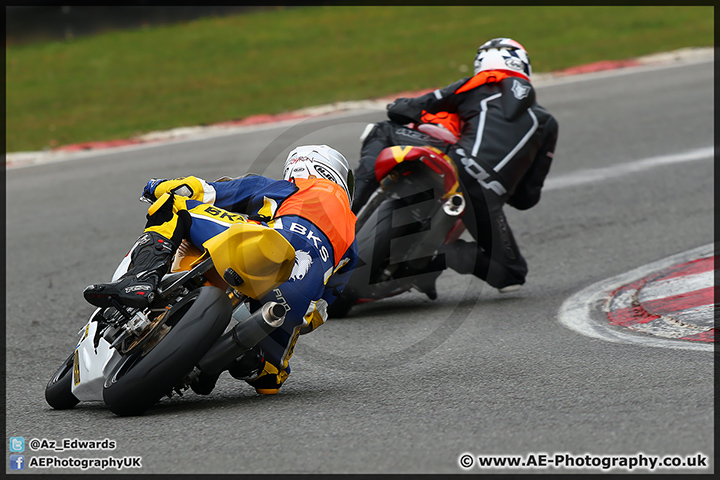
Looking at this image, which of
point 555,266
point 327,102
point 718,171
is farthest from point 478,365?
point 327,102

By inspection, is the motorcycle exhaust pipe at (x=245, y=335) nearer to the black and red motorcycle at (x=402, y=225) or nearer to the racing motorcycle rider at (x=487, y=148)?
the black and red motorcycle at (x=402, y=225)

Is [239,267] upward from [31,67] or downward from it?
upward

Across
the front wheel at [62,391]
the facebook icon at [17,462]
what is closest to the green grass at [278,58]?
the front wheel at [62,391]

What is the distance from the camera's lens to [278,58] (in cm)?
1814

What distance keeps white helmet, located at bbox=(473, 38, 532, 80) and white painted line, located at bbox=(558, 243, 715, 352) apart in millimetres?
1592

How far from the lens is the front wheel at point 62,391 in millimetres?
4266

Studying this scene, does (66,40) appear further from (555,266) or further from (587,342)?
(587,342)

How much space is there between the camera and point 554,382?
4.19 metres

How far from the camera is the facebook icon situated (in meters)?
3.40

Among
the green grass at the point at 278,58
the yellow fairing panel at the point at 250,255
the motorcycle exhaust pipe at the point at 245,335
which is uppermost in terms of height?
the yellow fairing panel at the point at 250,255

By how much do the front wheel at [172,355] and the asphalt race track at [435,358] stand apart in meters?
0.14

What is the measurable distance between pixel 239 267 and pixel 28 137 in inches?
437

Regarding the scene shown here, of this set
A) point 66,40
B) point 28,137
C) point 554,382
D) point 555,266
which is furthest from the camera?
point 66,40

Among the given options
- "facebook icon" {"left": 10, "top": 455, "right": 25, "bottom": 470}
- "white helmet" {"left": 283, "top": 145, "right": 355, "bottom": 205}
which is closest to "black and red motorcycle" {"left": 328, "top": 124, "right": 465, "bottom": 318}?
"white helmet" {"left": 283, "top": 145, "right": 355, "bottom": 205}
